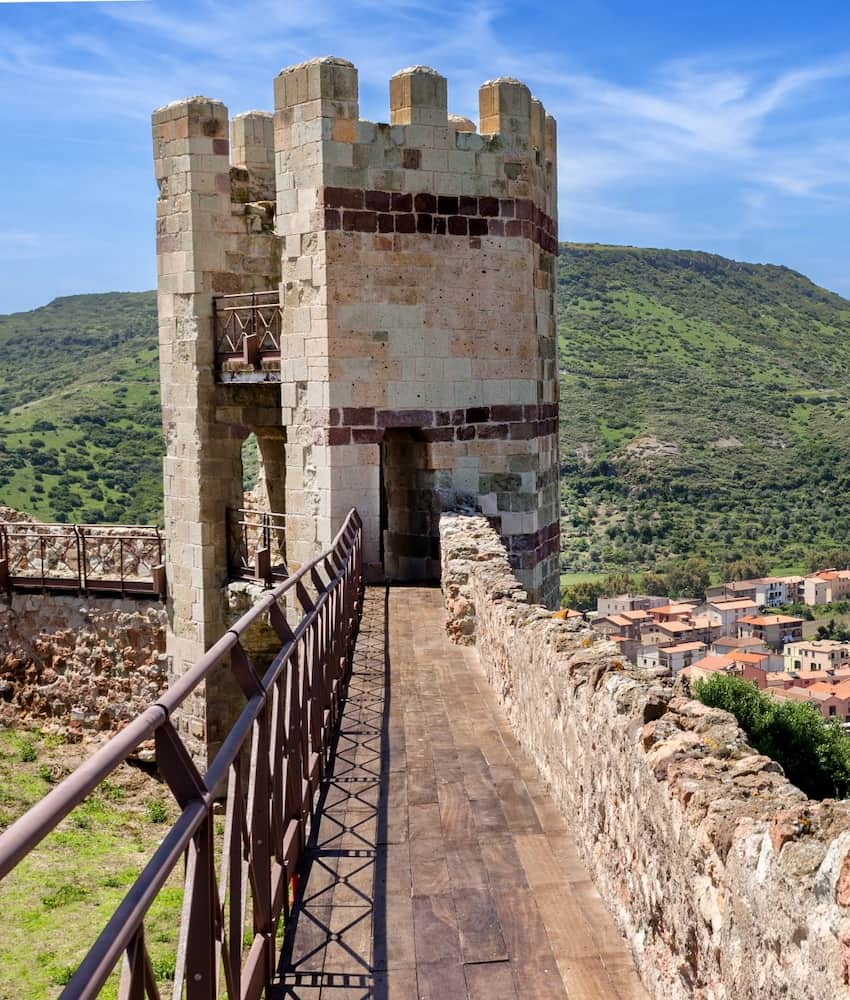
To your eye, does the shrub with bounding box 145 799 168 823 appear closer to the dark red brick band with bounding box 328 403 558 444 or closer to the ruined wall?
the ruined wall

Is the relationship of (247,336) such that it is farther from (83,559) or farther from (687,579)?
(687,579)

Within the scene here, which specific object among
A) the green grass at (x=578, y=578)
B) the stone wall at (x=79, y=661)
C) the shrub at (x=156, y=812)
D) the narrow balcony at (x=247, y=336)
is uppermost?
the narrow balcony at (x=247, y=336)

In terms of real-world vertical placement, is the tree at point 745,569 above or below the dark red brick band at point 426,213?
below

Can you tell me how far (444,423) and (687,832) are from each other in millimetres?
9286

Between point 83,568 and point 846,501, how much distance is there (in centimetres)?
4295

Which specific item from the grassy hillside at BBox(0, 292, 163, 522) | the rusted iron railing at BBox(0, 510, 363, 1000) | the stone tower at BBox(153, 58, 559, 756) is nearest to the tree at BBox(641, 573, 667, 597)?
the grassy hillside at BBox(0, 292, 163, 522)

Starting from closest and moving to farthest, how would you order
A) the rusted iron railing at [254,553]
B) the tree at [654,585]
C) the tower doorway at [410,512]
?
the tower doorway at [410,512] < the rusted iron railing at [254,553] < the tree at [654,585]

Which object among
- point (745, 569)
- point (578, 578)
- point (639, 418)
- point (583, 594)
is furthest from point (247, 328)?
point (639, 418)

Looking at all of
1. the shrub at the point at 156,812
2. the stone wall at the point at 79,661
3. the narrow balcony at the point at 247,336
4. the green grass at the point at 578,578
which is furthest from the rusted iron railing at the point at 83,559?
the green grass at the point at 578,578

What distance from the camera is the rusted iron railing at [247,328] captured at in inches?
513

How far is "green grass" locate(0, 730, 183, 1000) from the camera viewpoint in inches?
363

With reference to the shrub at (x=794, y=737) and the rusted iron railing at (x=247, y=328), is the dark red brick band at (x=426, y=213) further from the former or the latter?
the shrub at (x=794, y=737)

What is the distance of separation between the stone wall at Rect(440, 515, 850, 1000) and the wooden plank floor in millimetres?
161

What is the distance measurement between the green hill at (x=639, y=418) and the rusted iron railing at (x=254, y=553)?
20547 mm
